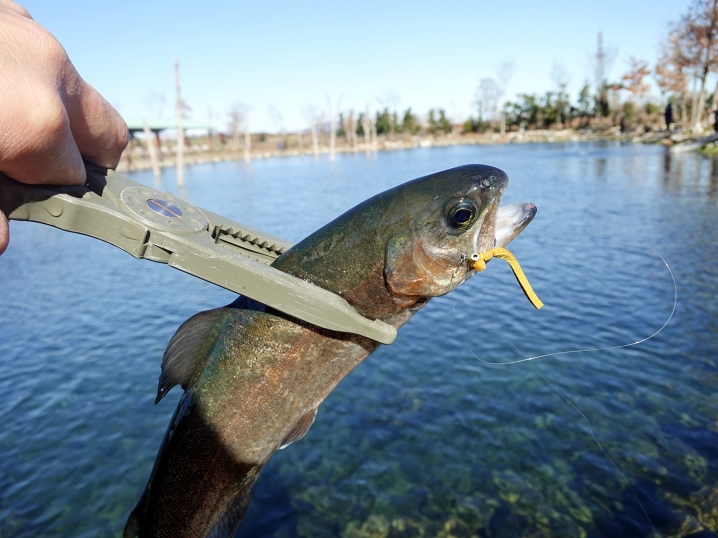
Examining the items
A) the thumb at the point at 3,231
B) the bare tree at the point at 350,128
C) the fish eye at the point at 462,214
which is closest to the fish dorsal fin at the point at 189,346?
the thumb at the point at 3,231

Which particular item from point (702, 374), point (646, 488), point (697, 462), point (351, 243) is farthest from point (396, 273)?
point (702, 374)

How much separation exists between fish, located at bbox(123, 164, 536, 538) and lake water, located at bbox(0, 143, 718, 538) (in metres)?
2.74

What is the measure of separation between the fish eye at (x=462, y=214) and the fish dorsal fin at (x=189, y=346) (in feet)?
4.11

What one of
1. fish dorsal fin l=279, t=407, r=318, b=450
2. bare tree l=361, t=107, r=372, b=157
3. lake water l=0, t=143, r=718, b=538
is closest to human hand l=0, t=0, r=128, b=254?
fish dorsal fin l=279, t=407, r=318, b=450

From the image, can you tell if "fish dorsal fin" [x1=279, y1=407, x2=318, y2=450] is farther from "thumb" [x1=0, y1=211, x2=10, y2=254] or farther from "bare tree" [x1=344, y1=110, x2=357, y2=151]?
"bare tree" [x1=344, y1=110, x2=357, y2=151]

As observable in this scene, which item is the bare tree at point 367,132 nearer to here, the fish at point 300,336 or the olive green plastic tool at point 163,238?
the fish at point 300,336

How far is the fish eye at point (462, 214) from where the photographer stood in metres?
2.33

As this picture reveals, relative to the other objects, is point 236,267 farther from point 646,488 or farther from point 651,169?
point 651,169

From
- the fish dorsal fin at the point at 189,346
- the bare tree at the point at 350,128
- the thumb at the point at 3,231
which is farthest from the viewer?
the bare tree at the point at 350,128

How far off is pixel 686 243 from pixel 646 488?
35.1ft

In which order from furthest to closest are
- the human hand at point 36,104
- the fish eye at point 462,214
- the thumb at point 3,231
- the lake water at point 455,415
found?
1. the lake water at point 455,415
2. the fish eye at point 462,214
3. the thumb at point 3,231
4. the human hand at point 36,104

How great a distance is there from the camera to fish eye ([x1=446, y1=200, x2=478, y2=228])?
91.7 inches

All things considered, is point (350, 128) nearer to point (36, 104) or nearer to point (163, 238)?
point (163, 238)

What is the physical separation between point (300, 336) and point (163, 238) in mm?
778
